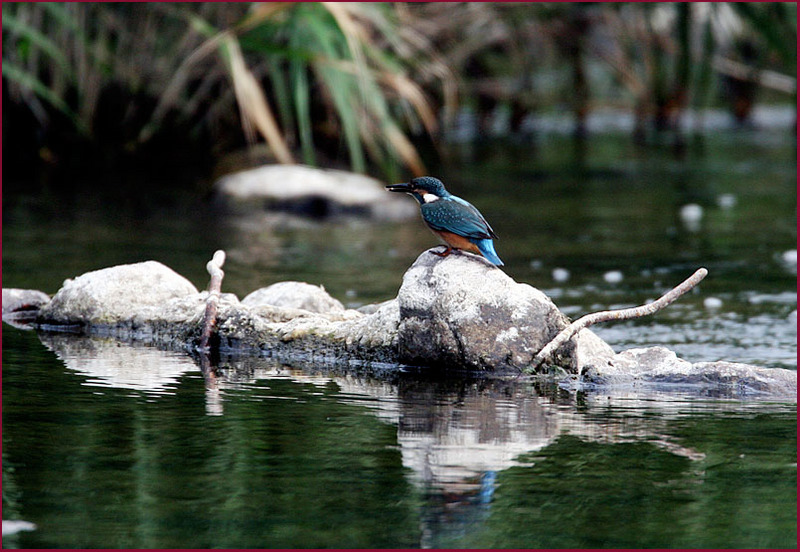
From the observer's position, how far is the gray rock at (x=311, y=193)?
13.9 metres

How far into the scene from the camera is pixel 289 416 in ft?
18.7

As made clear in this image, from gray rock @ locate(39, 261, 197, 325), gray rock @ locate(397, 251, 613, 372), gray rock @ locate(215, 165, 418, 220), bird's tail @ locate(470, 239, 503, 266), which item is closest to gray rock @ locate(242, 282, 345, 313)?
gray rock @ locate(39, 261, 197, 325)

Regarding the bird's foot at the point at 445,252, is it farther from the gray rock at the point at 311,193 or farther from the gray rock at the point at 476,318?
the gray rock at the point at 311,193

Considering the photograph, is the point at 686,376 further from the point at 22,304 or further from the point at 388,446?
the point at 22,304

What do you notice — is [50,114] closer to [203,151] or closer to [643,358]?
[203,151]

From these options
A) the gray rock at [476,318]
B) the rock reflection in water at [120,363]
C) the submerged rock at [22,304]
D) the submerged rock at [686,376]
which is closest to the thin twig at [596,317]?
the gray rock at [476,318]

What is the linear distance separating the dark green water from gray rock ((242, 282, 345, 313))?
869 millimetres

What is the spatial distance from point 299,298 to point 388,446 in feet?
8.51

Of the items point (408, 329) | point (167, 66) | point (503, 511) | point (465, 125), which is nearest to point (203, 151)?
point (167, 66)

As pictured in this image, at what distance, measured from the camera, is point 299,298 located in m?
7.68

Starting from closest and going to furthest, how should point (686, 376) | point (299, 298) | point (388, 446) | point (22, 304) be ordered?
point (388, 446) → point (686, 376) → point (299, 298) → point (22, 304)

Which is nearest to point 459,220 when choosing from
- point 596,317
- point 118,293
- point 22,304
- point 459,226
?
point 459,226

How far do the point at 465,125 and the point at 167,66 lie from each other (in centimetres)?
857

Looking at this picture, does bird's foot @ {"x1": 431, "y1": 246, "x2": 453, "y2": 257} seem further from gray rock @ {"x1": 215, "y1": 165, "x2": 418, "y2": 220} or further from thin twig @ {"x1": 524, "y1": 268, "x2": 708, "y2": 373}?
gray rock @ {"x1": 215, "y1": 165, "x2": 418, "y2": 220}
